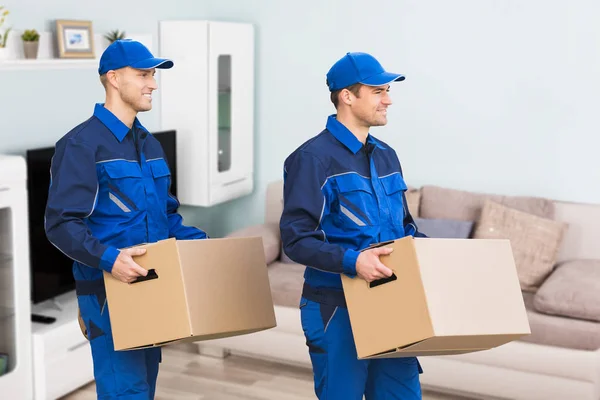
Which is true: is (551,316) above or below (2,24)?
A: below

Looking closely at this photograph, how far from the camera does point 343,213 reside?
233 cm

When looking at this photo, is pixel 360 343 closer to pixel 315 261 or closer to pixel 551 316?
pixel 315 261

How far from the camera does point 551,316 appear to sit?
3514mm

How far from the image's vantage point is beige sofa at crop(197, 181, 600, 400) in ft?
11.2

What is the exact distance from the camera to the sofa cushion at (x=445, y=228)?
4.07 meters

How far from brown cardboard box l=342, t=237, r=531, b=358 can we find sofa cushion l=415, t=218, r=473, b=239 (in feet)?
6.11

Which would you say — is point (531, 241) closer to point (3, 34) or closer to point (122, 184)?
point (122, 184)

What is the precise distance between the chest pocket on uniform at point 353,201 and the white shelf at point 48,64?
1632 mm

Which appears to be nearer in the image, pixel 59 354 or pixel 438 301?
pixel 438 301

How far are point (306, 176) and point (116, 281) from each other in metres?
0.57

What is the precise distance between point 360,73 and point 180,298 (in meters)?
0.77

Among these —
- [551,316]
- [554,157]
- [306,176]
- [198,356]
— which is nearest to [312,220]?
[306,176]

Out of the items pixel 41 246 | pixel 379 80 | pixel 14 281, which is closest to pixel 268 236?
pixel 41 246

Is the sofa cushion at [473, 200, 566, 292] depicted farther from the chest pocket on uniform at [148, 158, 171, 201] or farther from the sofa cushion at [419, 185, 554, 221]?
the chest pocket on uniform at [148, 158, 171, 201]
